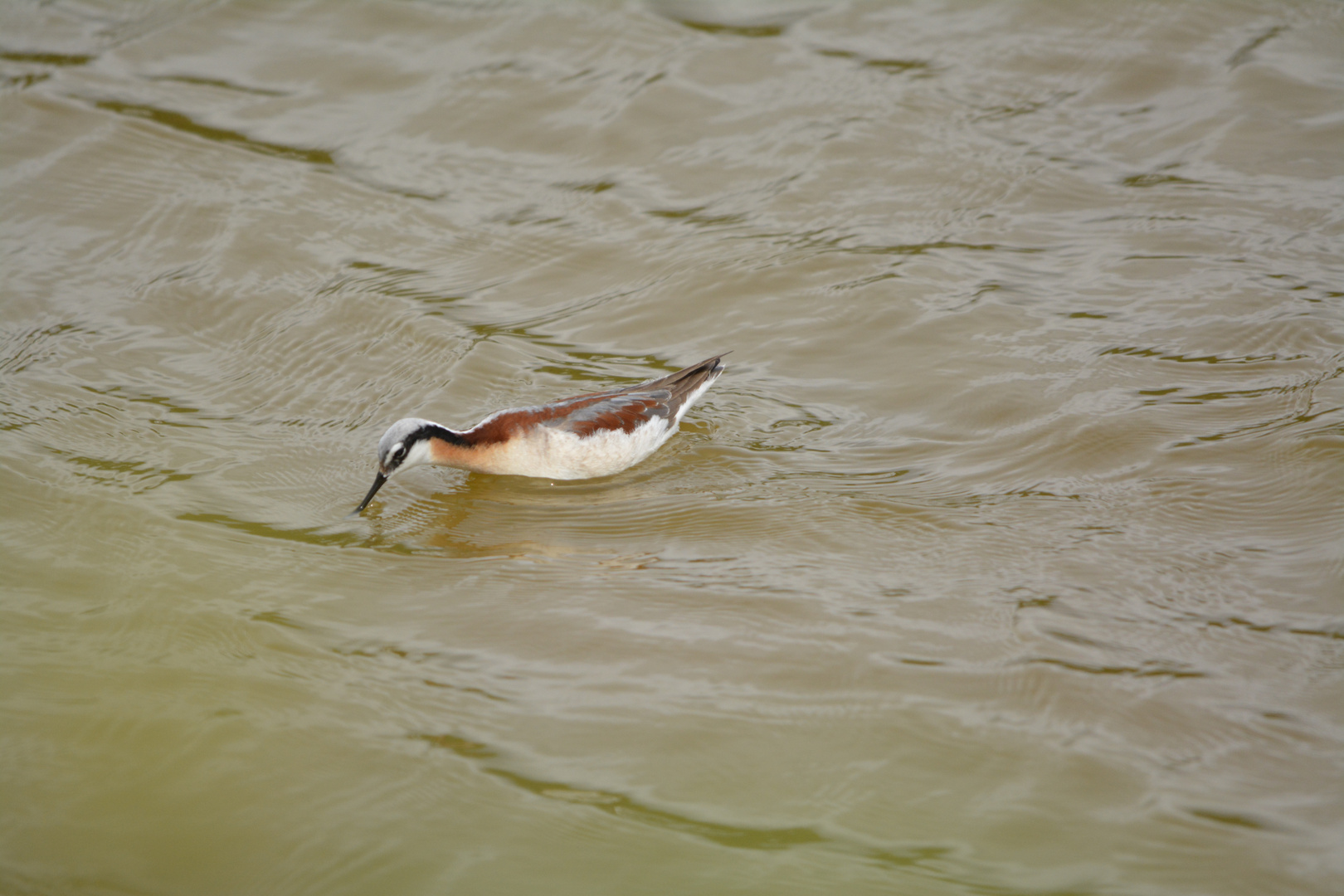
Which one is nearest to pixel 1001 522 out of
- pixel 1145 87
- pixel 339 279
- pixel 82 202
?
pixel 339 279

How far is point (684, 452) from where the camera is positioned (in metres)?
7.54

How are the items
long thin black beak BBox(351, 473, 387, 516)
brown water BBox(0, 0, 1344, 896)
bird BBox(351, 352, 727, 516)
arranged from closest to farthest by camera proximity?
1. brown water BBox(0, 0, 1344, 896)
2. long thin black beak BBox(351, 473, 387, 516)
3. bird BBox(351, 352, 727, 516)

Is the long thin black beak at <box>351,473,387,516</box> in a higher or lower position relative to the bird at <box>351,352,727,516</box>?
lower

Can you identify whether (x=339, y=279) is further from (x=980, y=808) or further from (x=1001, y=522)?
(x=980, y=808)

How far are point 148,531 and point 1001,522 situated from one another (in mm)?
4244

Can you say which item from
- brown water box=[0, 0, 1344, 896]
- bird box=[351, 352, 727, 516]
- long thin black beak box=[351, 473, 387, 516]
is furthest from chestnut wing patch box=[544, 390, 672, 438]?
long thin black beak box=[351, 473, 387, 516]

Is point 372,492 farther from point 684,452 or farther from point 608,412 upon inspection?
point 684,452

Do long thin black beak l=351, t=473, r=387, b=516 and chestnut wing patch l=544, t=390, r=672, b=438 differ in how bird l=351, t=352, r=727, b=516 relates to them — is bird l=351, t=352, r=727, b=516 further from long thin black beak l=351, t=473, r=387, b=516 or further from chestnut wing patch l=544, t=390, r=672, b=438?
long thin black beak l=351, t=473, r=387, b=516

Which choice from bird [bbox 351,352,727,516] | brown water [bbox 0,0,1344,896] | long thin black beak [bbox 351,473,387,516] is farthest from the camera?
bird [bbox 351,352,727,516]

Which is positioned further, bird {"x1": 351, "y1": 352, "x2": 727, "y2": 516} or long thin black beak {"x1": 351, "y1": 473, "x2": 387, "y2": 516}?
bird {"x1": 351, "y1": 352, "x2": 727, "y2": 516}

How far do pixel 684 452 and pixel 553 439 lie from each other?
34.6 inches

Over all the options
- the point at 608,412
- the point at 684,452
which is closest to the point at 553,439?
the point at 608,412

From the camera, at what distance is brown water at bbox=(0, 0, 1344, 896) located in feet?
14.8

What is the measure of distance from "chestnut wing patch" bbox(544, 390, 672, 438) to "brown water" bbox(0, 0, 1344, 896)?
1.14 ft
